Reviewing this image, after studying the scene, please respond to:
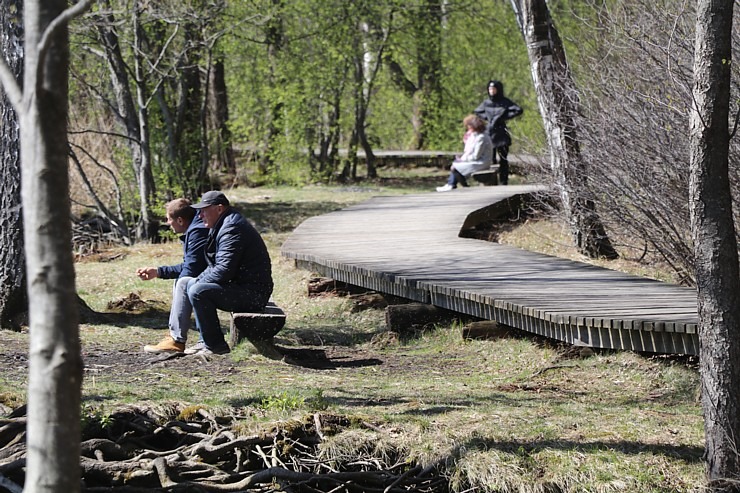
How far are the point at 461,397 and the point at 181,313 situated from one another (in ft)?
8.84

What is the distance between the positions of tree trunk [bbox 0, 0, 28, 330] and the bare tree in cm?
618

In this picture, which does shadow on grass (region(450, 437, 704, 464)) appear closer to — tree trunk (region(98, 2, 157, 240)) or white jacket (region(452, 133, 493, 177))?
tree trunk (region(98, 2, 157, 240))

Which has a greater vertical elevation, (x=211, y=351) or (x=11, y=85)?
(x=11, y=85)

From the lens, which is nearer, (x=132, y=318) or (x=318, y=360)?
(x=318, y=360)

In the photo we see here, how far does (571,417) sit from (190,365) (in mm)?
3146

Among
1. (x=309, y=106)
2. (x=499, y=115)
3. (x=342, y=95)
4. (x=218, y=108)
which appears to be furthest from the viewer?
(x=218, y=108)

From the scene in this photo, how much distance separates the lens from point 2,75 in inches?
132

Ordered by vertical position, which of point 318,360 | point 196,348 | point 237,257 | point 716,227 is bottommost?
point 318,360

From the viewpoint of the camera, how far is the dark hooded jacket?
19.2 metres

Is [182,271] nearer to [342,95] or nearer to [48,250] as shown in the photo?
[48,250]

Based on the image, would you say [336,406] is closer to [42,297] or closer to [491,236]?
[42,297]

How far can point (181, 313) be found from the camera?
29.0 ft

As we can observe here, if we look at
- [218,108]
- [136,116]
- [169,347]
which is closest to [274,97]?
[218,108]

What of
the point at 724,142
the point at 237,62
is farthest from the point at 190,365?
the point at 237,62
